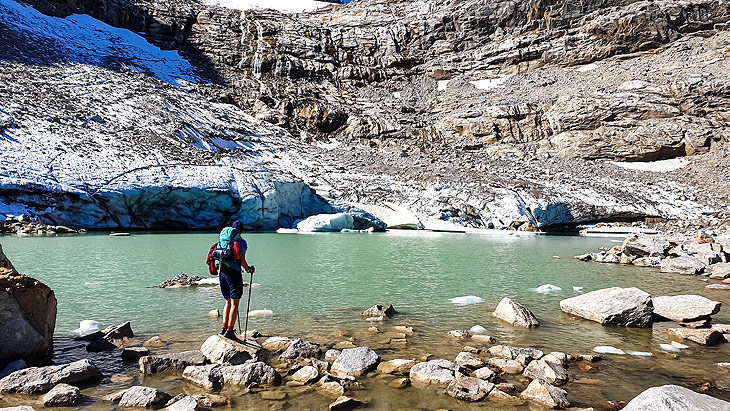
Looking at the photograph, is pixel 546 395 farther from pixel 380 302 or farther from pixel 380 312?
pixel 380 302

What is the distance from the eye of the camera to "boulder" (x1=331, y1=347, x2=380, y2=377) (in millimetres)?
4875

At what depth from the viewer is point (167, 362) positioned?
15.8 feet

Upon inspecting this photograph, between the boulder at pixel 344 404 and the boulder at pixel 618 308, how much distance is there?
537 cm

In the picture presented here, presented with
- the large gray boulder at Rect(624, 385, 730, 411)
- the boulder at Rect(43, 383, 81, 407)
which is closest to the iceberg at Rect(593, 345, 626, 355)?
the large gray boulder at Rect(624, 385, 730, 411)

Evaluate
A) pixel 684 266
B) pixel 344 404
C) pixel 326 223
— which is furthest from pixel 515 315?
pixel 326 223

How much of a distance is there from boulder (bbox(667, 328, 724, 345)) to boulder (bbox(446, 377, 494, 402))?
415 cm

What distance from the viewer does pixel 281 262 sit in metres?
15.0

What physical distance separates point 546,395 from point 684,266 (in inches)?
526

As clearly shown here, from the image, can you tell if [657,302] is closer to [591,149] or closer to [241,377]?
[241,377]

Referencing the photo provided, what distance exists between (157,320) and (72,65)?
50736 mm

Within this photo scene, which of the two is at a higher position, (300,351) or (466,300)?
(300,351)

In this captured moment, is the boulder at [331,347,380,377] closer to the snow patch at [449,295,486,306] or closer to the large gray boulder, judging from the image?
the large gray boulder

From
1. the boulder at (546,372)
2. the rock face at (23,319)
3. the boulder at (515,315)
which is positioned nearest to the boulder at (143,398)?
the rock face at (23,319)

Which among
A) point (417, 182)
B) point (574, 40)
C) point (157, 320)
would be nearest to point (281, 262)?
point (157, 320)
